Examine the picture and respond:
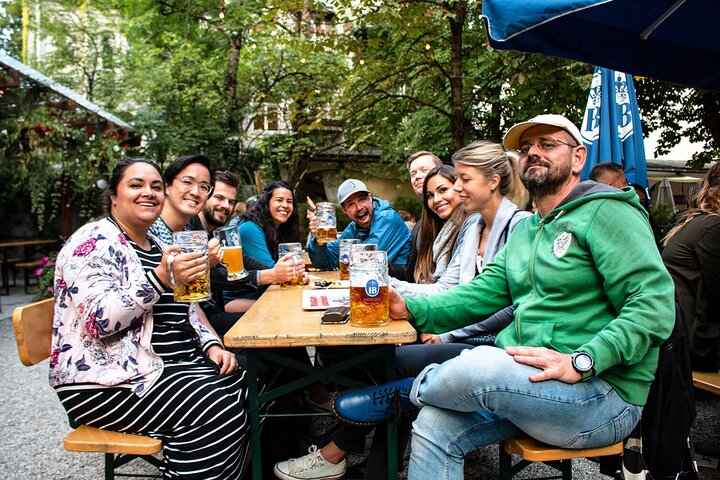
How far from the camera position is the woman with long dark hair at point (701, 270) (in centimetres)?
251

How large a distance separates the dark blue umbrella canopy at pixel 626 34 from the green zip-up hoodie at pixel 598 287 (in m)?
0.74

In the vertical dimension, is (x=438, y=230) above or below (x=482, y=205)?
below

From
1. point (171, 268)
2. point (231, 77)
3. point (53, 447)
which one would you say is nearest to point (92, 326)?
point (171, 268)

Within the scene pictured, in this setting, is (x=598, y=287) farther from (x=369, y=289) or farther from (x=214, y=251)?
(x=214, y=251)

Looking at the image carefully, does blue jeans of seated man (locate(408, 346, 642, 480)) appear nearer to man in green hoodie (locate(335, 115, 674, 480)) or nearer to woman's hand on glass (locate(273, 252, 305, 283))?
man in green hoodie (locate(335, 115, 674, 480))

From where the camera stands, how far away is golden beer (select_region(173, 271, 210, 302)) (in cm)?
187

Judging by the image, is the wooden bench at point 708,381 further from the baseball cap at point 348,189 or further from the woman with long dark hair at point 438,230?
the baseball cap at point 348,189

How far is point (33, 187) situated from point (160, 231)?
5648mm

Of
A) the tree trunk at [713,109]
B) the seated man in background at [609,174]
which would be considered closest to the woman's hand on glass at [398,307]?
the seated man in background at [609,174]

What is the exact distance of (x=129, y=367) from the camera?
1.88 metres

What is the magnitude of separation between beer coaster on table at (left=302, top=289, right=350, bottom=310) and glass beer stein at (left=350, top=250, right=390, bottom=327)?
1.22 feet

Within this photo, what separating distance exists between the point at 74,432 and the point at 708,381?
8.61 feet

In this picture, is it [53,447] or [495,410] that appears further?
[53,447]

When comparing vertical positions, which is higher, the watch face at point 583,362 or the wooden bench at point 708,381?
the watch face at point 583,362
